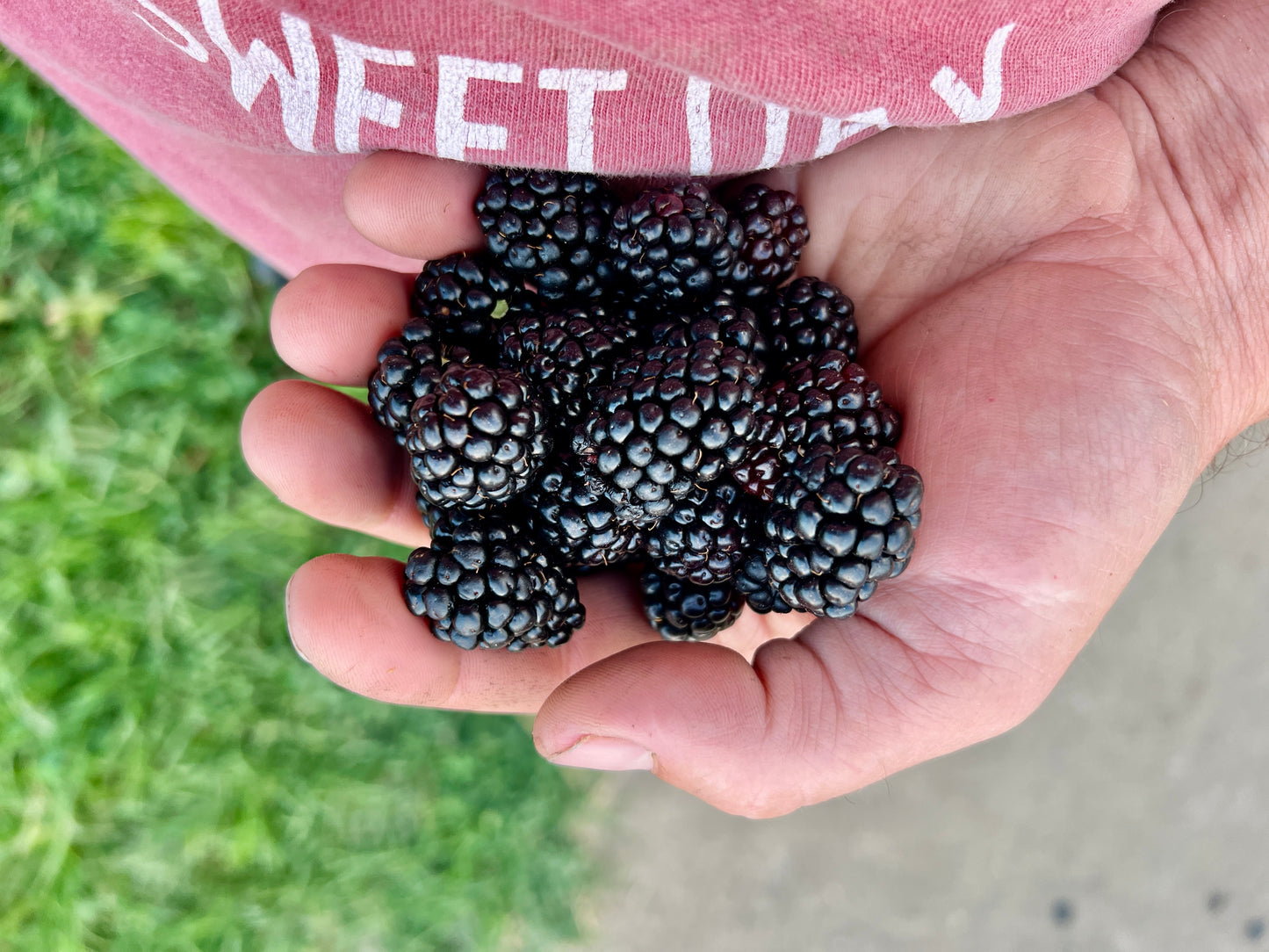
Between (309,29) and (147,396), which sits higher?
(309,29)

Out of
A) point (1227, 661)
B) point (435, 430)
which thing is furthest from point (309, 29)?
point (1227, 661)

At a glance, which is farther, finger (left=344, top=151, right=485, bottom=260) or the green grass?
the green grass

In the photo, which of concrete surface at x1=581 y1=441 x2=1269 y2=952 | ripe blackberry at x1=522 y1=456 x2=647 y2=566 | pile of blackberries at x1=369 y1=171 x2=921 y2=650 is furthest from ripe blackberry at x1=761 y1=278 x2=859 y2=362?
concrete surface at x1=581 y1=441 x2=1269 y2=952

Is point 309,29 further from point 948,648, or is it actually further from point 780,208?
point 948,648

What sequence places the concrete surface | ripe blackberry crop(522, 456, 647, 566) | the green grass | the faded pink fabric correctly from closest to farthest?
the faded pink fabric
ripe blackberry crop(522, 456, 647, 566)
the green grass
the concrete surface

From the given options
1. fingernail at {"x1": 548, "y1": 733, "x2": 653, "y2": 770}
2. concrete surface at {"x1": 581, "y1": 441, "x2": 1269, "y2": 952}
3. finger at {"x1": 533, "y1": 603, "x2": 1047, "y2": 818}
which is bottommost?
concrete surface at {"x1": 581, "y1": 441, "x2": 1269, "y2": 952}

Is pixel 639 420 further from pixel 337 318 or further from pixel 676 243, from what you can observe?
pixel 337 318

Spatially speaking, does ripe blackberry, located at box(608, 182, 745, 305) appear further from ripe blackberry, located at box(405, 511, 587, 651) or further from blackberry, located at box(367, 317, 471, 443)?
ripe blackberry, located at box(405, 511, 587, 651)

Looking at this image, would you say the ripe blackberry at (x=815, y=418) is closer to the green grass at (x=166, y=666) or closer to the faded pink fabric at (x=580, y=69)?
the faded pink fabric at (x=580, y=69)
